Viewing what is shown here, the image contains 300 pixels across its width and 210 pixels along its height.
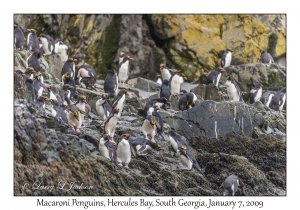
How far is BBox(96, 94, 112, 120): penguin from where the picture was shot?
16.3 meters

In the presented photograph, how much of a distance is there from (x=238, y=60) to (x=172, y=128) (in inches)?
402

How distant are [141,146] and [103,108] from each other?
1.81 m

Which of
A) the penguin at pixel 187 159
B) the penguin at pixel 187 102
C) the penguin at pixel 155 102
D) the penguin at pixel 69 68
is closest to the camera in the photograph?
the penguin at pixel 187 159

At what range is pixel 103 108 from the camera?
1630 cm

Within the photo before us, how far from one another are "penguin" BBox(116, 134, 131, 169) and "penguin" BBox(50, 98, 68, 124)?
1.41 meters

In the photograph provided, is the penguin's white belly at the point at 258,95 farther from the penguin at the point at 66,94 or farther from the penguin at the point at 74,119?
the penguin at the point at 74,119

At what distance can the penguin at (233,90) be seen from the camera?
19828mm

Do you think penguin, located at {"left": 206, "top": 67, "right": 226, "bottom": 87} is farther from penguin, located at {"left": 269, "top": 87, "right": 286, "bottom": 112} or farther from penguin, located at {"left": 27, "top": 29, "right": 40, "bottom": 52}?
penguin, located at {"left": 27, "top": 29, "right": 40, "bottom": 52}

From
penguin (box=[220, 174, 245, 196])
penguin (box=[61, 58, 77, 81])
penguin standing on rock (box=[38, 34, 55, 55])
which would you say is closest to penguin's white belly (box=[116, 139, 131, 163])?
penguin (box=[220, 174, 245, 196])

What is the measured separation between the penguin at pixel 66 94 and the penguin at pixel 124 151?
2459 millimetres

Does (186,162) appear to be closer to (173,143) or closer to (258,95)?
(173,143)

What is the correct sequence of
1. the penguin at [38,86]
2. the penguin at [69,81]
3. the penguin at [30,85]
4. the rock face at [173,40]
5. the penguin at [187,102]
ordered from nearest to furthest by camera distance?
the penguin at [30,85] < the penguin at [38,86] < the penguin at [69,81] < the penguin at [187,102] < the rock face at [173,40]

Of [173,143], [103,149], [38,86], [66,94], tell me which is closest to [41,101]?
[38,86]

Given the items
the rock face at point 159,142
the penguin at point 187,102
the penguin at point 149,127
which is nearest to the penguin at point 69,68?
the rock face at point 159,142
